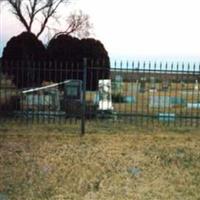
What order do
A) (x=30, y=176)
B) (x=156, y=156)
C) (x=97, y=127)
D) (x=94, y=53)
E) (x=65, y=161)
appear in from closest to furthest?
1. (x=30, y=176)
2. (x=65, y=161)
3. (x=156, y=156)
4. (x=97, y=127)
5. (x=94, y=53)

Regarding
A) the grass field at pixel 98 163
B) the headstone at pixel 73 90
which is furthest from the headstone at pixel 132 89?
the grass field at pixel 98 163

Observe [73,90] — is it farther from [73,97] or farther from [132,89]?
[132,89]

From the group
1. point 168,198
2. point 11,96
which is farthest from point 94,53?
point 168,198

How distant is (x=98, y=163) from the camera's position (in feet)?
30.3

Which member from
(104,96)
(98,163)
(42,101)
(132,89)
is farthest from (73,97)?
(98,163)

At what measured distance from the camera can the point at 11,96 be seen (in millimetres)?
15891

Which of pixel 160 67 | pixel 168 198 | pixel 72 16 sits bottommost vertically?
pixel 168 198

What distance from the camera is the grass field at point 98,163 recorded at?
7.39 metres

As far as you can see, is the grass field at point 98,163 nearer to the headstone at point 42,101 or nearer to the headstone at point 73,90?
the headstone at point 42,101

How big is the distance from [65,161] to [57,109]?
6324 mm

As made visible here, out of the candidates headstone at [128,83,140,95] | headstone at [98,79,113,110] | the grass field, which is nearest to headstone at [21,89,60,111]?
headstone at [98,79,113,110]

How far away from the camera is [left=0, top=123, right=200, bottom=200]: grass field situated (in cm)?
739

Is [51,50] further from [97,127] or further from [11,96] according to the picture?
[97,127]

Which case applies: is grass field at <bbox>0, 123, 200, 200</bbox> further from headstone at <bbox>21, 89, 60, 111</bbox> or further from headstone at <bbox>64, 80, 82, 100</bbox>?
headstone at <bbox>64, 80, 82, 100</bbox>
